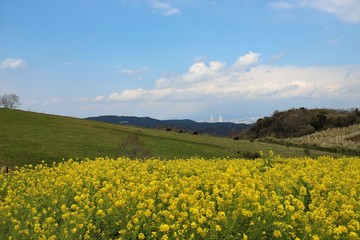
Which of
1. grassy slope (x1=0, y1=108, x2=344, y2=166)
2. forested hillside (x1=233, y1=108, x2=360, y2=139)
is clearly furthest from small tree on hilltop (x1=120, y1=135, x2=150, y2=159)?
forested hillside (x1=233, y1=108, x2=360, y2=139)

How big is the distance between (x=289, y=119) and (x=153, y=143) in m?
60.7

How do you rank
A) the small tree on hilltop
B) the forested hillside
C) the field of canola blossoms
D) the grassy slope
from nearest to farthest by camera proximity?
the field of canola blossoms < the grassy slope < the small tree on hilltop < the forested hillside

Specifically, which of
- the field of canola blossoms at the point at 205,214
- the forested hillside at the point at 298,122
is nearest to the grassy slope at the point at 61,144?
the field of canola blossoms at the point at 205,214

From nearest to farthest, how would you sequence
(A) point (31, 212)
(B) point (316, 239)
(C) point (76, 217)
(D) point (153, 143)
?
(B) point (316, 239) < (C) point (76, 217) < (A) point (31, 212) < (D) point (153, 143)

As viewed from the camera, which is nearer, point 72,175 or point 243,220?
point 243,220

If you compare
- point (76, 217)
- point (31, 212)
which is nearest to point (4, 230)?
point (31, 212)

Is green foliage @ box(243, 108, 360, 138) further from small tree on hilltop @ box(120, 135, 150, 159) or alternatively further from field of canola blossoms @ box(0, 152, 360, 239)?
field of canola blossoms @ box(0, 152, 360, 239)

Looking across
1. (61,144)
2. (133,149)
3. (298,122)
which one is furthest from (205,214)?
(298,122)

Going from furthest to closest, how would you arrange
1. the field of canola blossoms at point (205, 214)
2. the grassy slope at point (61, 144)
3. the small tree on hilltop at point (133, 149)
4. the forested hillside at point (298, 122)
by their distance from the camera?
1. the forested hillside at point (298, 122)
2. the small tree on hilltop at point (133, 149)
3. the grassy slope at point (61, 144)
4. the field of canola blossoms at point (205, 214)

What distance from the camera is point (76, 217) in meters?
8.70

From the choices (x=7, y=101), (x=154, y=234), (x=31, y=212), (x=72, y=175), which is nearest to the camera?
(x=154, y=234)

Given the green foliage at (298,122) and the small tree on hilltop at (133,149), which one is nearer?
the small tree on hilltop at (133,149)

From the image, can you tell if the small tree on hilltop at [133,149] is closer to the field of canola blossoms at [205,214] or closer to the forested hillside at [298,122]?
the field of canola blossoms at [205,214]

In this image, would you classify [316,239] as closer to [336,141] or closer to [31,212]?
[31,212]
